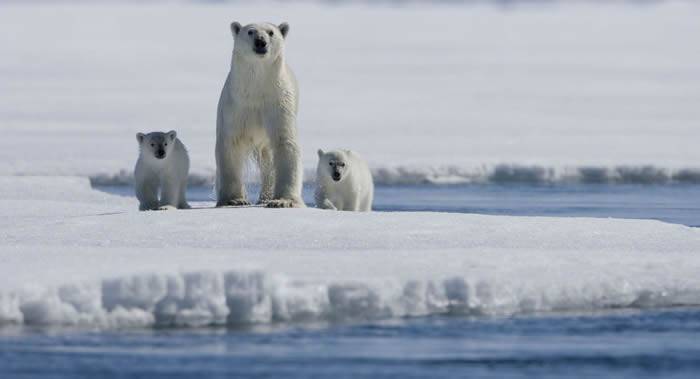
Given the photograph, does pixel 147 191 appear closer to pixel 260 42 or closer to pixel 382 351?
pixel 260 42

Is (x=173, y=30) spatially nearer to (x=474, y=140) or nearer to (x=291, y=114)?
(x=474, y=140)

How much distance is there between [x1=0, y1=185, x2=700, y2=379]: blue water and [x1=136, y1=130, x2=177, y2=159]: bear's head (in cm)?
214

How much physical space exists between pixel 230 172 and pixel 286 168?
0.31m

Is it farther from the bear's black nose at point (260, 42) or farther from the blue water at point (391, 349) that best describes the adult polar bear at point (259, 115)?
the blue water at point (391, 349)

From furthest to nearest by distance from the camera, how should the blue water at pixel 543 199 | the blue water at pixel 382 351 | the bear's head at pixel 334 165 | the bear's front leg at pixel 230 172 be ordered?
the blue water at pixel 543 199 < the bear's head at pixel 334 165 < the bear's front leg at pixel 230 172 < the blue water at pixel 382 351

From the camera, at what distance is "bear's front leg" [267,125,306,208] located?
721 cm

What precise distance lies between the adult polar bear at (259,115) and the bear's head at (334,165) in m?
0.60

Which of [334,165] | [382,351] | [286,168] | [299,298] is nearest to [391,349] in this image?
[382,351]

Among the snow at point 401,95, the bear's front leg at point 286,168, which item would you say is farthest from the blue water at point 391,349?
the snow at point 401,95

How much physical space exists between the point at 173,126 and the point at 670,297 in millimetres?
8781

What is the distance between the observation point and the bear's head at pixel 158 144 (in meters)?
7.09

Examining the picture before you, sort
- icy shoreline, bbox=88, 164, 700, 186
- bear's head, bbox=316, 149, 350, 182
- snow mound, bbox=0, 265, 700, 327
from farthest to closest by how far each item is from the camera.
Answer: icy shoreline, bbox=88, 164, 700, 186
bear's head, bbox=316, 149, 350, 182
snow mound, bbox=0, 265, 700, 327

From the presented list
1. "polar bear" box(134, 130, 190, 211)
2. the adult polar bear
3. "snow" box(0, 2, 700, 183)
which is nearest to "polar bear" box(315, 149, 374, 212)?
the adult polar bear

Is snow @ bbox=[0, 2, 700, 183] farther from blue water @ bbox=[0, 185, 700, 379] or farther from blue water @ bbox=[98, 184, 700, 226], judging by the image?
blue water @ bbox=[0, 185, 700, 379]
